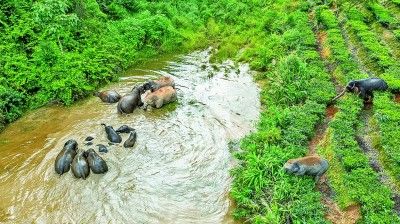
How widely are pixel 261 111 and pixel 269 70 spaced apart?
11.7ft

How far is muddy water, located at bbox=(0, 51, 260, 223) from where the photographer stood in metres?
10.2

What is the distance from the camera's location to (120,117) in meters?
14.3

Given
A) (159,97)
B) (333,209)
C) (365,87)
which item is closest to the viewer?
(333,209)

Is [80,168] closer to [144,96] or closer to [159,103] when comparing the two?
[159,103]

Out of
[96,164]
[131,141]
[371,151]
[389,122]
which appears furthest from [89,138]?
[389,122]

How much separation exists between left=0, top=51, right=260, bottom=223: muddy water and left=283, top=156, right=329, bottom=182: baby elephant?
6.39 ft

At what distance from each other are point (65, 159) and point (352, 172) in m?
7.88

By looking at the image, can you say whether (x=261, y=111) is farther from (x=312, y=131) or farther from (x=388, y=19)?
(x=388, y=19)

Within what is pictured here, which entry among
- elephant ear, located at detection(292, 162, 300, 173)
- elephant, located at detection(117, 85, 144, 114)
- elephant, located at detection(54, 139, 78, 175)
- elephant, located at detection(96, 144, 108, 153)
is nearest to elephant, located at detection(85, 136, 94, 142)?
elephant, located at detection(96, 144, 108, 153)

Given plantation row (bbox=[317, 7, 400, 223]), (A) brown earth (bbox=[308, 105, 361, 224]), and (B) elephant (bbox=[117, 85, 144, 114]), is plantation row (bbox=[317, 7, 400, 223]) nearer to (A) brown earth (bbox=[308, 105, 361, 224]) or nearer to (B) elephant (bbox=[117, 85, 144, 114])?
(A) brown earth (bbox=[308, 105, 361, 224])

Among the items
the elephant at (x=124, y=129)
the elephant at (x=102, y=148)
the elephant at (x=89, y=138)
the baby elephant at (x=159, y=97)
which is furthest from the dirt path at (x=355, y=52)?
the elephant at (x=89, y=138)

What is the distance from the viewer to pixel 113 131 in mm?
12805

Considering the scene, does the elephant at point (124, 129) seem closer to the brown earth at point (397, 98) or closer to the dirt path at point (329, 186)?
the dirt path at point (329, 186)

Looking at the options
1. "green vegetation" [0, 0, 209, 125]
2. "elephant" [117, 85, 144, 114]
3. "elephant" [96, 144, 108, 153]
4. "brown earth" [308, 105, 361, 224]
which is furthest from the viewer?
"green vegetation" [0, 0, 209, 125]
